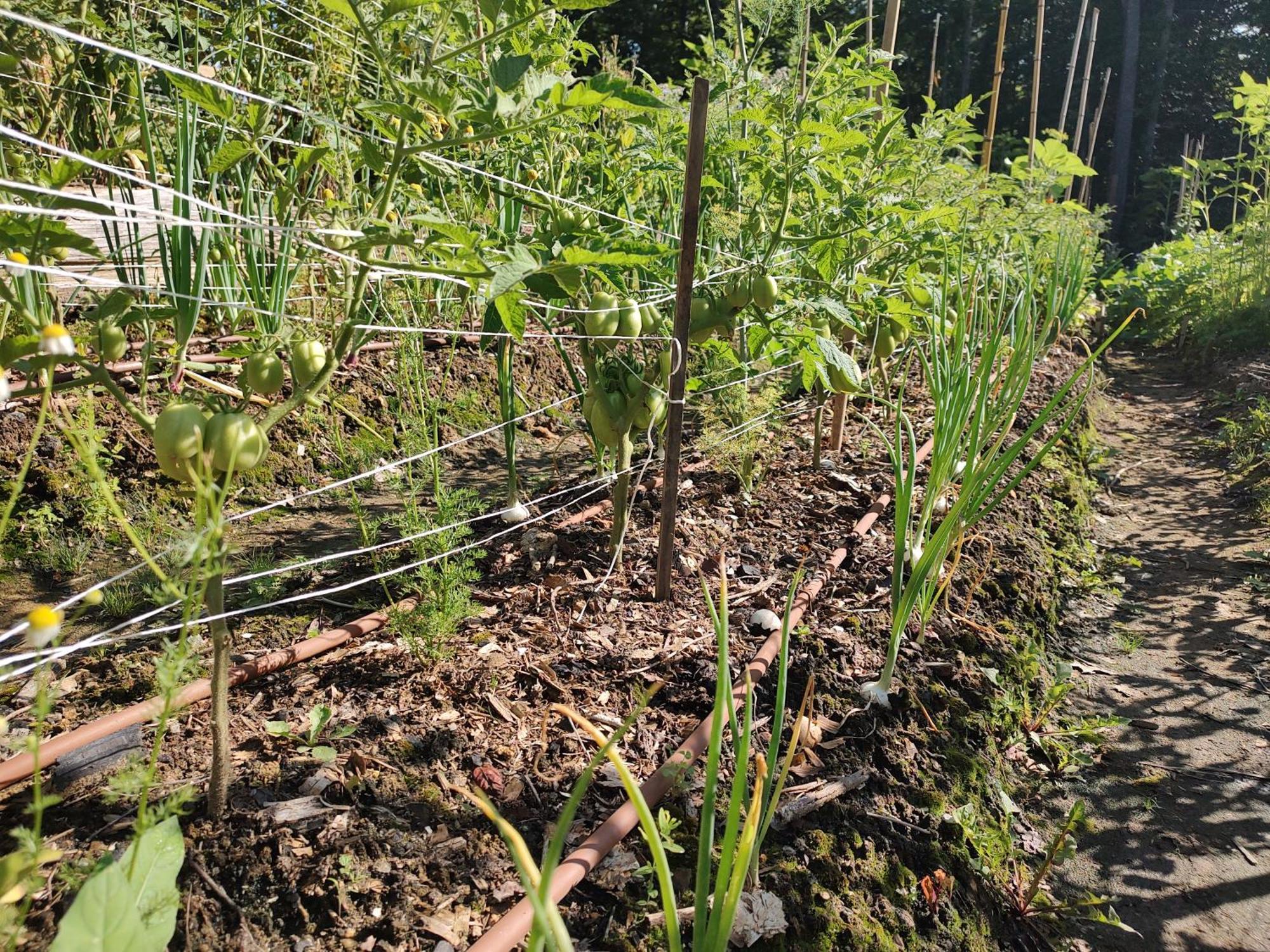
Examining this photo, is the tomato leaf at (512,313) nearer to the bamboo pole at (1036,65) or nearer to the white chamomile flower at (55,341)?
the white chamomile flower at (55,341)

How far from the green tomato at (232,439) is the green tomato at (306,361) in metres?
0.15

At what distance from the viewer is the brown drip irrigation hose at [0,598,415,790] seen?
114 cm

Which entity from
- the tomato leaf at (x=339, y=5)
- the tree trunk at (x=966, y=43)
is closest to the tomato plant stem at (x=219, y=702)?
the tomato leaf at (x=339, y=5)

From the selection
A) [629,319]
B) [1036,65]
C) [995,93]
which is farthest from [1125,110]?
[629,319]

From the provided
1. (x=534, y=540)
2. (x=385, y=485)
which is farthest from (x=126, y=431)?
(x=534, y=540)

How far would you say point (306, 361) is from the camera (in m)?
1.13

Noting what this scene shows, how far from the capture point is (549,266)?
1.16 meters

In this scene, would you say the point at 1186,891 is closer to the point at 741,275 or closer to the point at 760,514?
the point at 760,514

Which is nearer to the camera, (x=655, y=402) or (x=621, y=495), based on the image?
(x=655, y=402)

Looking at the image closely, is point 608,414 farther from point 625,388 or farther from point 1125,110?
point 1125,110

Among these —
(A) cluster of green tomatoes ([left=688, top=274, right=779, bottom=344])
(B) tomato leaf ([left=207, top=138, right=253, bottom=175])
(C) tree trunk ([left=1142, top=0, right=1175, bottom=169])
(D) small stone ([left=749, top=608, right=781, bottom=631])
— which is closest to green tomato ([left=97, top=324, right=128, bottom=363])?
(B) tomato leaf ([left=207, top=138, right=253, bottom=175])

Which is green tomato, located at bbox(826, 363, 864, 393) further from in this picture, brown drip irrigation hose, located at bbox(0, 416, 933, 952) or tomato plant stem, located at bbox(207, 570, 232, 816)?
tomato plant stem, located at bbox(207, 570, 232, 816)

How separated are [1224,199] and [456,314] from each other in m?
22.0

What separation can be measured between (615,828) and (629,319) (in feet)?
2.94
